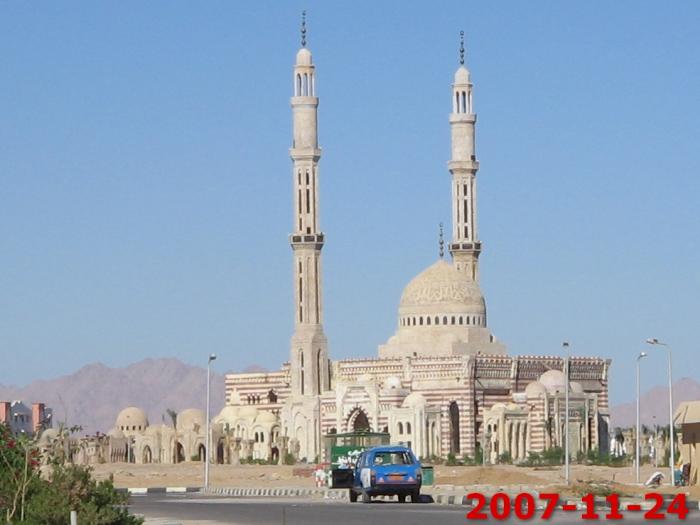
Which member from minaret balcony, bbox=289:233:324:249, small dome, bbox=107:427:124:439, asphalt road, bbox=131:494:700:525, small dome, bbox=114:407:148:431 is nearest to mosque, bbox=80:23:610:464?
minaret balcony, bbox=289:233:324:249

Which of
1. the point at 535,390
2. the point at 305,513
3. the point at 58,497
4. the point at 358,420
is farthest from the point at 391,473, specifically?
the point at 535,390

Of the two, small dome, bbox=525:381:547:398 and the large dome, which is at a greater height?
the large dome

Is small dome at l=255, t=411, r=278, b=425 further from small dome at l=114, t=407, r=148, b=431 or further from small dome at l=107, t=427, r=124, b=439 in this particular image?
small dome at l=114, t=407, r=148, b=431

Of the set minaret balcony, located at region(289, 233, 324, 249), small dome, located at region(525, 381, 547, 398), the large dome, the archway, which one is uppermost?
minaret balcony, located at region(289, 233, 324, 249)

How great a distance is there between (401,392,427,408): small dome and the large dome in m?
5.78

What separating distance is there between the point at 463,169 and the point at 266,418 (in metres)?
16.3

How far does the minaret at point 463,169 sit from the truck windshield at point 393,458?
195 ft

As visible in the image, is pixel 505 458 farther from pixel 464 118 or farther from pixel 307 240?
pixel 464 118

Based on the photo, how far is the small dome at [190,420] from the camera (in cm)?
10569

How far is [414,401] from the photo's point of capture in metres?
95.2

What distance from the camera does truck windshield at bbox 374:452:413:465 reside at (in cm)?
4044

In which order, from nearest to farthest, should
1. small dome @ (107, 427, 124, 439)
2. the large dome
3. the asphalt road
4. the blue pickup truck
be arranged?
1. the asphalt road
2. the blue pickup truck
3. the large dome
4. small dome @ (107, 427, 124, 439)

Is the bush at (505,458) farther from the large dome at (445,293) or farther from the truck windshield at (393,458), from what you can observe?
the truck windshield at (393,458)

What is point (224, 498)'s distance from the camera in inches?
1900
